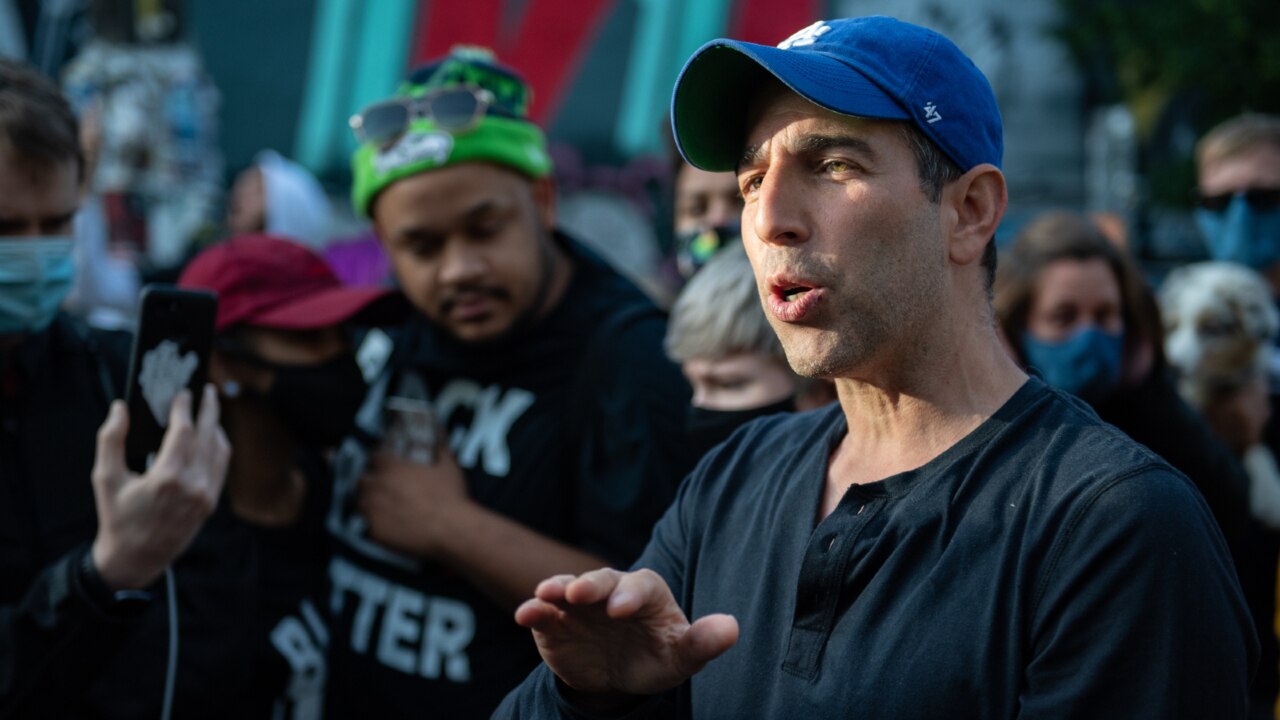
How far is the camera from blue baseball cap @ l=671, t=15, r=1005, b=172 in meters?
1.50

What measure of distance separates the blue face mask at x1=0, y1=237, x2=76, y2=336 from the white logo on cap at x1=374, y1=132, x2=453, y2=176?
0.77m

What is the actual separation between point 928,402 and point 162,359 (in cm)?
152

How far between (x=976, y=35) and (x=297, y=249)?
32.4ft

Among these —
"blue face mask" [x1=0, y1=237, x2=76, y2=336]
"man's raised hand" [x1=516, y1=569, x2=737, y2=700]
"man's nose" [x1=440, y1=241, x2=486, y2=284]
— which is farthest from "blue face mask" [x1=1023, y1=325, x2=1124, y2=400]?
"blue face mask" [x1=0, y1=237, x2=76, y2=336]

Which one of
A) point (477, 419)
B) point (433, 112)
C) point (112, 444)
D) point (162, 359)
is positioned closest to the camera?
point (112, 444)

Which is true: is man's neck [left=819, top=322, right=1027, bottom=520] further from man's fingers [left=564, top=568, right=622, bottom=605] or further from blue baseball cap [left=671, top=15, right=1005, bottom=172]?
man's fingers [left=564, top=568, right=622, bottom=605]

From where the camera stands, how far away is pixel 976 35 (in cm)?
1154

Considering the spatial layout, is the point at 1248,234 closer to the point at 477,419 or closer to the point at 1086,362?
the point at 1086,362

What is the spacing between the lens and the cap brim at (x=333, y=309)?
2832mm

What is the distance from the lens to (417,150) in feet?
9.45

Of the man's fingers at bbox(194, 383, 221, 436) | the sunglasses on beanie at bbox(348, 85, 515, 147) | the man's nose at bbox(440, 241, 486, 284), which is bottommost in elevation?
the man's fingers at bbox(194, 383, 221, 436)

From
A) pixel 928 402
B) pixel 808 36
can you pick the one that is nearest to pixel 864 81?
pixel 808 36

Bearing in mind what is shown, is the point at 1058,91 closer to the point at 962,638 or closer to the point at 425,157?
the point at 425,157

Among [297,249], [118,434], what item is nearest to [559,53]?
[297,249]
